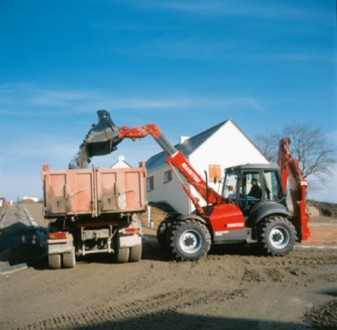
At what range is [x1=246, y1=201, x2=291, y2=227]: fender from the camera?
35.2 feet

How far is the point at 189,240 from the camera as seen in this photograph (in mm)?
10352

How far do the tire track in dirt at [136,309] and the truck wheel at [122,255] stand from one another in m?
3.09

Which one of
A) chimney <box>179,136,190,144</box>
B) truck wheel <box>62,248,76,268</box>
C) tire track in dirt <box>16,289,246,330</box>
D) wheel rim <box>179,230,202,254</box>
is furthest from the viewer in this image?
chimney <box>179,136,190,144</box>

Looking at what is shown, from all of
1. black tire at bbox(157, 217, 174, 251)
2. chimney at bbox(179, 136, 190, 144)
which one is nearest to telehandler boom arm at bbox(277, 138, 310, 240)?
black tire at bbox(157, 217, 174, 251)

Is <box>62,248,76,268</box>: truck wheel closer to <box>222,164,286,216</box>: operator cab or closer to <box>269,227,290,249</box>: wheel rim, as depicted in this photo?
<box>222,164,286,216</box>: operator cab

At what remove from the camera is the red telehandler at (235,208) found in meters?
10.4

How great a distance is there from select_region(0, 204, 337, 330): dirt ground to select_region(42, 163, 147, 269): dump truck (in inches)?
18.1

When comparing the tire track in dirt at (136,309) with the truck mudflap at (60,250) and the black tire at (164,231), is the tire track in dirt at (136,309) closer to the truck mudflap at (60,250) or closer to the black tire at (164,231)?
the truck mudflap at (60,250)

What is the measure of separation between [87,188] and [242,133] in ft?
58.9

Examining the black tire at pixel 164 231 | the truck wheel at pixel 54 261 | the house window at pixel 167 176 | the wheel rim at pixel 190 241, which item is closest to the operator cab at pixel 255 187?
the wheel rim at pixel 190 241

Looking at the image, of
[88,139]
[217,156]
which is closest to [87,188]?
[88,139]

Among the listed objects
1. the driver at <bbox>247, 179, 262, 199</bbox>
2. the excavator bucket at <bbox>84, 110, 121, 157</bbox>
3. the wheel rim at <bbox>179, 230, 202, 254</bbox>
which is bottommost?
the wheel rim at <bbox>179, 230, 202, 254</bbox>

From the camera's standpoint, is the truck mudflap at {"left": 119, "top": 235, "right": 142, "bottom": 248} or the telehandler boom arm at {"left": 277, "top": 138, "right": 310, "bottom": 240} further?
the telehandler boom arm at {"left": 277, "top": 138, "right": 310, "bottom": 240}

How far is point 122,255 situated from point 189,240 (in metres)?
1.82
